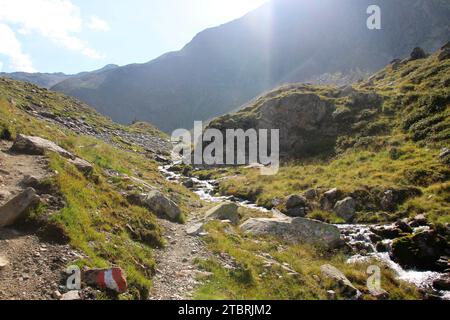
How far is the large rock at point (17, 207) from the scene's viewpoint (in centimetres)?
1267

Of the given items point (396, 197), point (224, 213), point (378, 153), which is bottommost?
point (224, 213)

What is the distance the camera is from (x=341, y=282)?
53.8ft

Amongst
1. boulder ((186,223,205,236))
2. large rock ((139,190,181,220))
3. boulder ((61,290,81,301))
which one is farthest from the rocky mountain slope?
boulder ((61,290,81,301))

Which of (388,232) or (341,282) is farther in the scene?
(388,232)

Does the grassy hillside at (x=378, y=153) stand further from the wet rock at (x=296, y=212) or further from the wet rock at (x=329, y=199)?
the wet rock at (x=296, y=212)

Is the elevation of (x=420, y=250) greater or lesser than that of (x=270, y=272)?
greater

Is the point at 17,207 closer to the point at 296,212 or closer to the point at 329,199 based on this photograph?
the point at 296,212

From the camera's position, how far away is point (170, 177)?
5375 cm

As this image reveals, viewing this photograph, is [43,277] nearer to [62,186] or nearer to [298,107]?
[62,186]

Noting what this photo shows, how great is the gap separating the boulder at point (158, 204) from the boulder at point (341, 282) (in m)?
10.0

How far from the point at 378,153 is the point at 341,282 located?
29.6 metres

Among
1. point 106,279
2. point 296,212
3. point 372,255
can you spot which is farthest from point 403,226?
point 106,279

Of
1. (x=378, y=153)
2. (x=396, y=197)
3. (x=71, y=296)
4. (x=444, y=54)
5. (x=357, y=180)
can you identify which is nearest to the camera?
(x=71, y=296)
